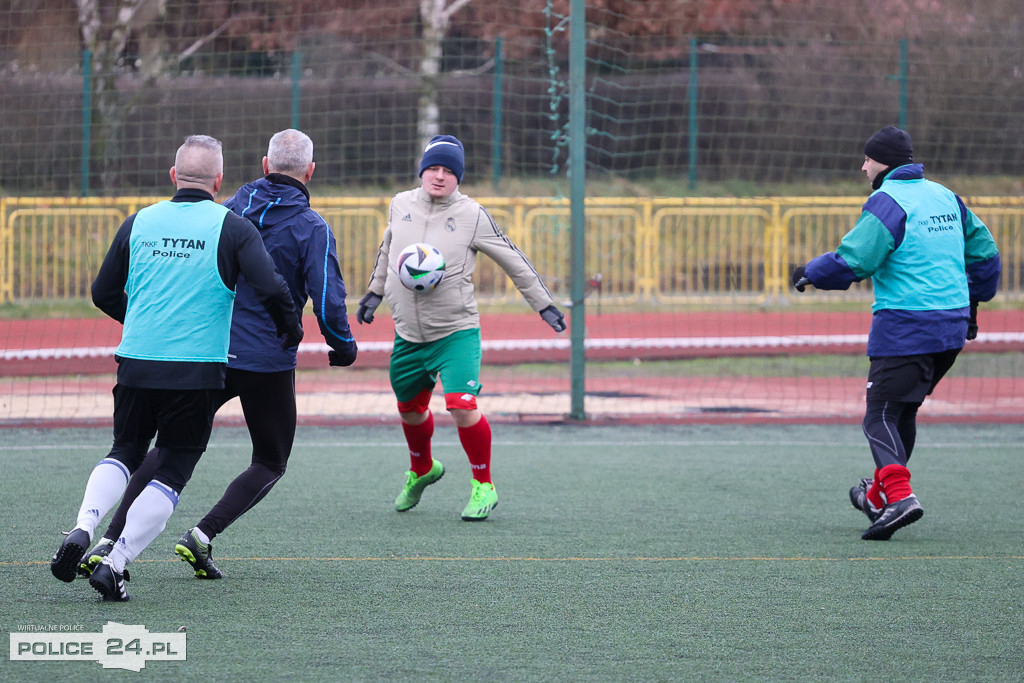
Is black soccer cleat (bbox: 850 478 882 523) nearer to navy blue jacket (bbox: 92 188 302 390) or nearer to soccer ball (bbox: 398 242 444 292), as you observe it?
soccer ball (bbox: 398 242 444 292)

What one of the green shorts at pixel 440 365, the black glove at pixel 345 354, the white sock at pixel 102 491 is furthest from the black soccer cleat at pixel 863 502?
the white sock at pixel 102 491

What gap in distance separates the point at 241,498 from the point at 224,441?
3779 millimetres

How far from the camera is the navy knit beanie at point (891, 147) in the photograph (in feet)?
18.8

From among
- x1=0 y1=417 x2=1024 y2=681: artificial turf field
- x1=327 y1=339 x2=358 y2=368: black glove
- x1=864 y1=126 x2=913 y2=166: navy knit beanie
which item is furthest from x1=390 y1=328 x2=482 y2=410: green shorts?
x1=864 y1=126 x2=913 y2=166: navy knit beanie

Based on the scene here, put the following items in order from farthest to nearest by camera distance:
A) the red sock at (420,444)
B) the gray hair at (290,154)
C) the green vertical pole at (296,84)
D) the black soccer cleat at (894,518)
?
the green vertical pole at (296,84)
the red sock at (420,444)
the black soccer cleat at (894,518)
the gray hair at (290,154)

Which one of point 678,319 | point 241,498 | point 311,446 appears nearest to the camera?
point 241,498

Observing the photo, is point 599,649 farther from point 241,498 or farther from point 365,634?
point 241,498

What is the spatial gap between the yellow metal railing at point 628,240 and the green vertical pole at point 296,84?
5.48 ft

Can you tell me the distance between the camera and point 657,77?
1364 cm

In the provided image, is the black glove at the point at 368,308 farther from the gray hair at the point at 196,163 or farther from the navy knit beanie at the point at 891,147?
the navy knit beanie at the point at 891,147

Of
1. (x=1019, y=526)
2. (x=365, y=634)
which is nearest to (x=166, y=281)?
(x=365, y=634)

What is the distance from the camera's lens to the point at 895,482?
561cm

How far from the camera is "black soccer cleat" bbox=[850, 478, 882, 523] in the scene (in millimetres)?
5871

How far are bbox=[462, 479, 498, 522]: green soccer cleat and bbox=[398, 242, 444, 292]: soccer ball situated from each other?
39.8 inches
